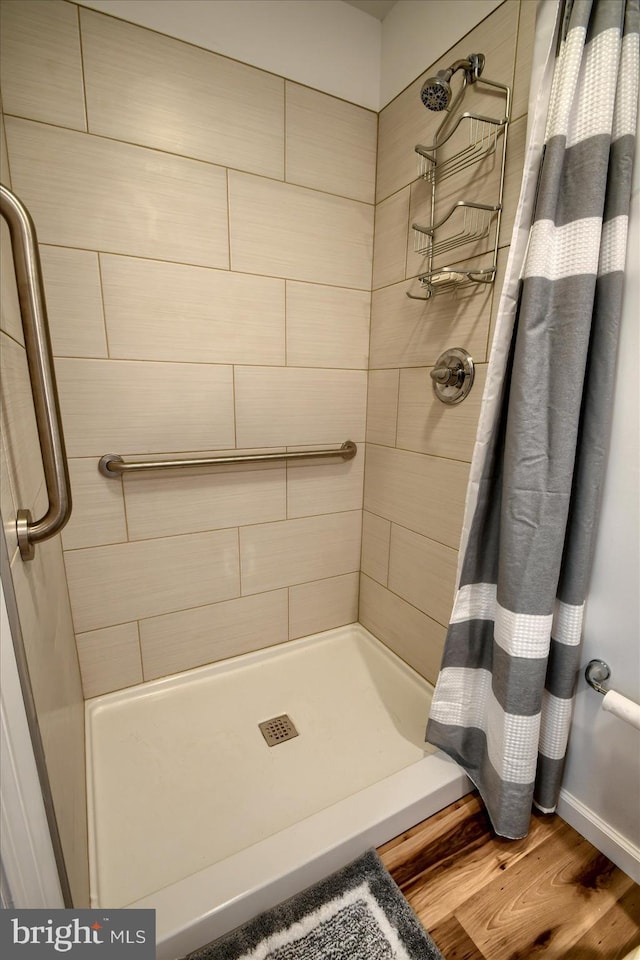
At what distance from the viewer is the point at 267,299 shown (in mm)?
1409

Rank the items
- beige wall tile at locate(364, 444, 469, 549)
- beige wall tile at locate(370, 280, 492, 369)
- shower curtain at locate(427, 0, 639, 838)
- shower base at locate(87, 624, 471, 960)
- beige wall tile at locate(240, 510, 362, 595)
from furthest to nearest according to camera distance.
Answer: beige wall tile at locate(240, 510, 362, 595)
beige wall tile at locate(364, 444, 469, 549)
beige wall tile at locate(370, 280, 492, 369)
shower base at locate(87, 624, 471, 960)
shower curtain at locate(427, 0, 639, 838)

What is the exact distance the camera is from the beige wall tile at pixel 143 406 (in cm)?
122

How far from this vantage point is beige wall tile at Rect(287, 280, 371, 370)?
4.82 ft

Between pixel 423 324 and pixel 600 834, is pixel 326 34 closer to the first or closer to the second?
pixel 423 324

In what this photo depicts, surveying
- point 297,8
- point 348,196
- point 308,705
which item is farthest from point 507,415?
point 297,8

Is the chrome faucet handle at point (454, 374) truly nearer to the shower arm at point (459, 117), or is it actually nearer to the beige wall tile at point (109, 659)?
the shower arm at point (459, 117)

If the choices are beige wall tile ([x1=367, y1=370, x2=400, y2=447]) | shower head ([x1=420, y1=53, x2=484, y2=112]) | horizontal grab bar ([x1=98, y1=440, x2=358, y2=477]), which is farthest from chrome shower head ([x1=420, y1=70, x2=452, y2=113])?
horizontal grab bar ([x1=98, y1=440, x2=358, y2=477])

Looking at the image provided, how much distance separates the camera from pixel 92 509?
4.27ft

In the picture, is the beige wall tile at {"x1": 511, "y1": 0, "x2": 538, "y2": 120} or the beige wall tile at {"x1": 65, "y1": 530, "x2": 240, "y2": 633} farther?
the beige wall tile at {"x1": 65, "y1": 530, "x2": 240, "y2": 633}

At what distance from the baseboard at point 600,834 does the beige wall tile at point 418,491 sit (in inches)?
29.0

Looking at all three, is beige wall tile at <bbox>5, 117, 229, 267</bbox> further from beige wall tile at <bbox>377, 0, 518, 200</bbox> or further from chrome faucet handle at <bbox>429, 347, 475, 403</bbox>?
chrome faucet handle at <bbox>429, 347, 475, 403</bbox>

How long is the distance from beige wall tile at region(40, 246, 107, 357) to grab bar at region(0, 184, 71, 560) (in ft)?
2.41

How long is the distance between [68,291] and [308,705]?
1544 millimetres

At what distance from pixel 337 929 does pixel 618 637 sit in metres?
0.90
